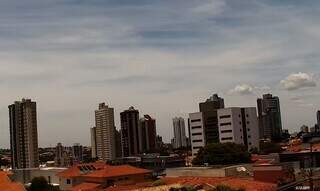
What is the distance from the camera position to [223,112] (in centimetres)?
12825

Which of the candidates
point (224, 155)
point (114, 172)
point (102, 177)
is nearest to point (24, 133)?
point (224, 155)

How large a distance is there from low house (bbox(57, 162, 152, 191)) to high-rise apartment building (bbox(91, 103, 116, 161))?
300 feet

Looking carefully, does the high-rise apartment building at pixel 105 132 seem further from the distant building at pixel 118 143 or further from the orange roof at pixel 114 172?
the orange roof at pixel 114 172

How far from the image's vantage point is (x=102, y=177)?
6725 centimetres

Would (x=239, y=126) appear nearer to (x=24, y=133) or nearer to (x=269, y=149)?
(x=269, y=149)

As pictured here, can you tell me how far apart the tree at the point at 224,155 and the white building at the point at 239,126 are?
1348 inches

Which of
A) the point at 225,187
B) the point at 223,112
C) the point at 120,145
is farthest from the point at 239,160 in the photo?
the point at 120,145

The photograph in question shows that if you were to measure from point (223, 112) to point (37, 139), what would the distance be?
47486 millimetres

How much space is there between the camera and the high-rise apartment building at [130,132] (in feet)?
561

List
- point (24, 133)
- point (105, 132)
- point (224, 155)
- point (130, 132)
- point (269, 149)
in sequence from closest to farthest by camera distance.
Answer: point (224, 155) < point (269, 149) < point (24, 133) < point (130, 132) < point (105, 132)

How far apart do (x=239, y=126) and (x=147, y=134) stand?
63.6m

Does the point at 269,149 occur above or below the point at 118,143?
below

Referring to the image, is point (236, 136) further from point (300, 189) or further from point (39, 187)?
point (300, 189)

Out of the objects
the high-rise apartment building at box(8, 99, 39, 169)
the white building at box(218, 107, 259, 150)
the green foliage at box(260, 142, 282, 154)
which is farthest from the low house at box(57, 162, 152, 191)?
the high-rise apartment building at box(8, 99, 39, 169)
